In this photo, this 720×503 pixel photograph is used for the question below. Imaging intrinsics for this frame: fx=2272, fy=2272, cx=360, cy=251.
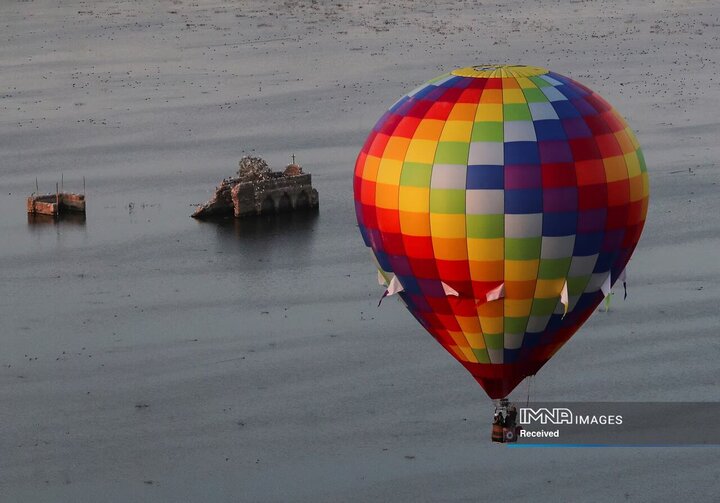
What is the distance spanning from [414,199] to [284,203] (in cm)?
6504

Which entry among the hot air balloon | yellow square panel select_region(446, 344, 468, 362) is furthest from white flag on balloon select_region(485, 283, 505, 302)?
yellow square panel select_region(446, 344, 468, 362)

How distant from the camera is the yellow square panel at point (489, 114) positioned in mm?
67500

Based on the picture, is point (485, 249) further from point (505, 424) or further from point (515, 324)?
point (505, 424)

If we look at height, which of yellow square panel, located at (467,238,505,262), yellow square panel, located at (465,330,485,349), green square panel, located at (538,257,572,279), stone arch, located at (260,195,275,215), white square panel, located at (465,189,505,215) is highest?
white square panel, located at (465,189,505,215)

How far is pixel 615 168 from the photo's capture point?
6831cm

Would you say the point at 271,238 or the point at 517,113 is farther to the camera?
the point at 271,238

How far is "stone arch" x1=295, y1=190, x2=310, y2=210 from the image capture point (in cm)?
13300

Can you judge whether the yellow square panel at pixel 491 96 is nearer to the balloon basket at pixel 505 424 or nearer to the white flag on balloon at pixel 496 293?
the white flag on balloon at pixel 496 293

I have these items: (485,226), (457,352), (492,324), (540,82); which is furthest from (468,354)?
(540,82)

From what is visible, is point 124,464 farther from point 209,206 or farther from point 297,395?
point 209,206

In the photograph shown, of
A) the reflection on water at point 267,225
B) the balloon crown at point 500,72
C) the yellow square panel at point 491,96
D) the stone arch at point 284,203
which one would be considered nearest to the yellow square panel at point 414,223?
the yellow square panel at point 491,96

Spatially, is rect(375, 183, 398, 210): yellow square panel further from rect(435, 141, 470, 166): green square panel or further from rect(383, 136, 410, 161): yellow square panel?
rect(435, 141, 470, 166): green square panel

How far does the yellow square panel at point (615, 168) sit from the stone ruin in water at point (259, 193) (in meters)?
61.9

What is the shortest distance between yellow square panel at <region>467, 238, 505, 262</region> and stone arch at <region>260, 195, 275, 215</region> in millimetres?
64011
